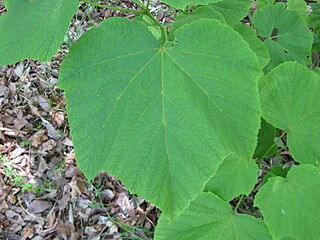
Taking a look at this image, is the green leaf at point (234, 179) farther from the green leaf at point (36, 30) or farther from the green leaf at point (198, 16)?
the green leaf at point (36, 30)

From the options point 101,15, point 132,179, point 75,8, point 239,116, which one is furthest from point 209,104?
point 101,15

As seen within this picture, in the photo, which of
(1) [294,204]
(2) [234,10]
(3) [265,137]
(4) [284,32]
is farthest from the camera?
(4) [284,32]

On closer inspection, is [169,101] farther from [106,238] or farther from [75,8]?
[106,238]

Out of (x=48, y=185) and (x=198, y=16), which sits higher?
(x=198, y=16)

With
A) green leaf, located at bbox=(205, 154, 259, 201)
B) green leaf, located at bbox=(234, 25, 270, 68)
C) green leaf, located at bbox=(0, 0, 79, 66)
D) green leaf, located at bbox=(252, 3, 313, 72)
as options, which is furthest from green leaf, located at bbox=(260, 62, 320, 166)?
→ green leaf, located at bbox=(0, 0, 79, 66)

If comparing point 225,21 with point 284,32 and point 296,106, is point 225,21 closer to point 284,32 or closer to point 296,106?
point 296,106

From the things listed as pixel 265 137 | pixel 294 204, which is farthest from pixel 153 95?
pixel 265 137

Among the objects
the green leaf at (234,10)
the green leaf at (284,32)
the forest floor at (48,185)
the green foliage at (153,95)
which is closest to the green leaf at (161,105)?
the green foliage at (153,95)

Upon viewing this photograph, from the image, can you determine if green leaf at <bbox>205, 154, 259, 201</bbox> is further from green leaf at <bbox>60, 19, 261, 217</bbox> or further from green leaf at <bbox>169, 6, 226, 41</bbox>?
green leaf at <bbox>169, 6, 226, 41</bbox>
